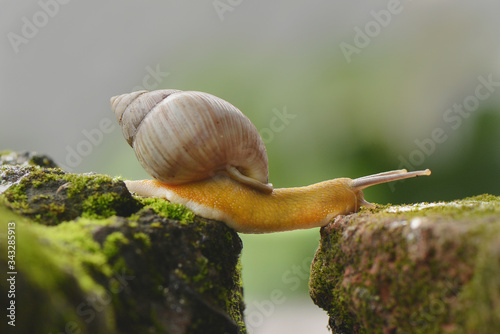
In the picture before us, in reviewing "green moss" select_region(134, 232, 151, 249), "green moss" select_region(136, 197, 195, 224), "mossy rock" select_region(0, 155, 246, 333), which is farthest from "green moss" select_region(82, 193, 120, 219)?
"green moss" select_region(134, 232, 151, 249)

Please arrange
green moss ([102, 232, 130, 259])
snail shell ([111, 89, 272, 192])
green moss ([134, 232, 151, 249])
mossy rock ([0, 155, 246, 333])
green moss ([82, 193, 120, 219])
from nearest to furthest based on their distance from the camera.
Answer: mossy rock ([0, 155, 246, 333]), green moss ([102, 232, 130, 259]), green moss ([134, 232, 151, 249]), green moss ([82, 193, 120, 219]), snail shell ([111, 89, 272, 192])

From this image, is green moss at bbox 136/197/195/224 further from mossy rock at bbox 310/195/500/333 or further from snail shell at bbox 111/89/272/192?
mossy rock at bbox 310/195/500/333

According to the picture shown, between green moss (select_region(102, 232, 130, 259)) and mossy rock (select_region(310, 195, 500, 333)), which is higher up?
green moss (select_region(102, 232, 130, 259))

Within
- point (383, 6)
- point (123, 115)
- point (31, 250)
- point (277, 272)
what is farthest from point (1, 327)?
point (383, 6)

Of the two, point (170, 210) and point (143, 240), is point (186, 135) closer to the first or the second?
point (170, 210)

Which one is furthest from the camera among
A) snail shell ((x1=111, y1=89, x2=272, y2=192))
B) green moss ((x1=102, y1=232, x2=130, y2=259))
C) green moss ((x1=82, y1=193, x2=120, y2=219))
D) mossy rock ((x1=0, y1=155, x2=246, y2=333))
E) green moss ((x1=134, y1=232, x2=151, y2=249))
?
snail shell ((x1=111, y1=89, x2=272, y2=192))

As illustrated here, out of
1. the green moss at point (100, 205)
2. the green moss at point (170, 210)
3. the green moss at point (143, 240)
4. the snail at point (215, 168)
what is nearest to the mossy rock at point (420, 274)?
the snail at point (215, 168)

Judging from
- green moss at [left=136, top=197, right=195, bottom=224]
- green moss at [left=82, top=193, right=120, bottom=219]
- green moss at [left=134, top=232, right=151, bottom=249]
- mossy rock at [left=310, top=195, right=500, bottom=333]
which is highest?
green moss at [left=82, top=193, right=120, bottom=219]

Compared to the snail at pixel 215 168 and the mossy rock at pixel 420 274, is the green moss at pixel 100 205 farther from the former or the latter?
the mossy rock at pixel 420 274
